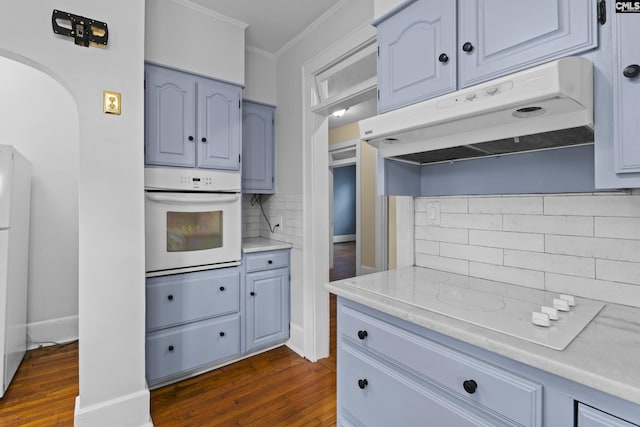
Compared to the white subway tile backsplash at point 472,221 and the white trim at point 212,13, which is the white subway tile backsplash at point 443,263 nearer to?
the white subway tile backsplash at point 472,221

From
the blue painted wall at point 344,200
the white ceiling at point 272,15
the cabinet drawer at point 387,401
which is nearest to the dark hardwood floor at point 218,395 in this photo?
the cabinet drawer at point 387,401

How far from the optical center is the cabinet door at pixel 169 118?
2.15 meters

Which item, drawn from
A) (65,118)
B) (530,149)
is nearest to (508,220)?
(530,149)

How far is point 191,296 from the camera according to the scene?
229 cm

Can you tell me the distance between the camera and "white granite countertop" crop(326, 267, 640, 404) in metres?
0.70

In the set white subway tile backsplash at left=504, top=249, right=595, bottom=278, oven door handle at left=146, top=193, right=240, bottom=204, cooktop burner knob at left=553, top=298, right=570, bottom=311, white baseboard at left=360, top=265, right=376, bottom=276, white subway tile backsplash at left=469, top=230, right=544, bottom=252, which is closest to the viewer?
cooktop burner knob at left=553, top=298, right=570, bottom=311

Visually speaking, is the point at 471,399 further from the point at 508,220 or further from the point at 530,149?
the point at 530,149

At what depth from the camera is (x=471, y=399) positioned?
972 millimetres

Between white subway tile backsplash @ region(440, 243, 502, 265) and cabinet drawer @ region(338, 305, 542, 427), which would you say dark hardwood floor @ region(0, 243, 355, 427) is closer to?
cabinet drawer @ region(338, 305, 542, 427)

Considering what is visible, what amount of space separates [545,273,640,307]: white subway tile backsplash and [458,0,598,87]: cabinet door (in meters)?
0.87

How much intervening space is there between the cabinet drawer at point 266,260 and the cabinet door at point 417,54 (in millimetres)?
1645

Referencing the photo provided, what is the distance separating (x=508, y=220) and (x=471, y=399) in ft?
2.80

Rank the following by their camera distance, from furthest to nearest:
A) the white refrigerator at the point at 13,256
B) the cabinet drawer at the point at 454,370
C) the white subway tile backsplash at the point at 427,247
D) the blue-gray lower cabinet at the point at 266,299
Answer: the blue-gray lower cabinet at the point at 266,299
the white refrigerator at the point at 13,256
the white subway tile backsplash at the point at 427,247
the cabinet drawer at the point at 454,370

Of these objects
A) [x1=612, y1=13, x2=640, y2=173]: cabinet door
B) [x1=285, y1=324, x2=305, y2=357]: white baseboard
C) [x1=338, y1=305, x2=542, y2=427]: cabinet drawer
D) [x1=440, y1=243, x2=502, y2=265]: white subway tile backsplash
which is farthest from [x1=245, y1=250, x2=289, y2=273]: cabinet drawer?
[x1=612, y1=13, x2=640, y2=173]: cabinet door
